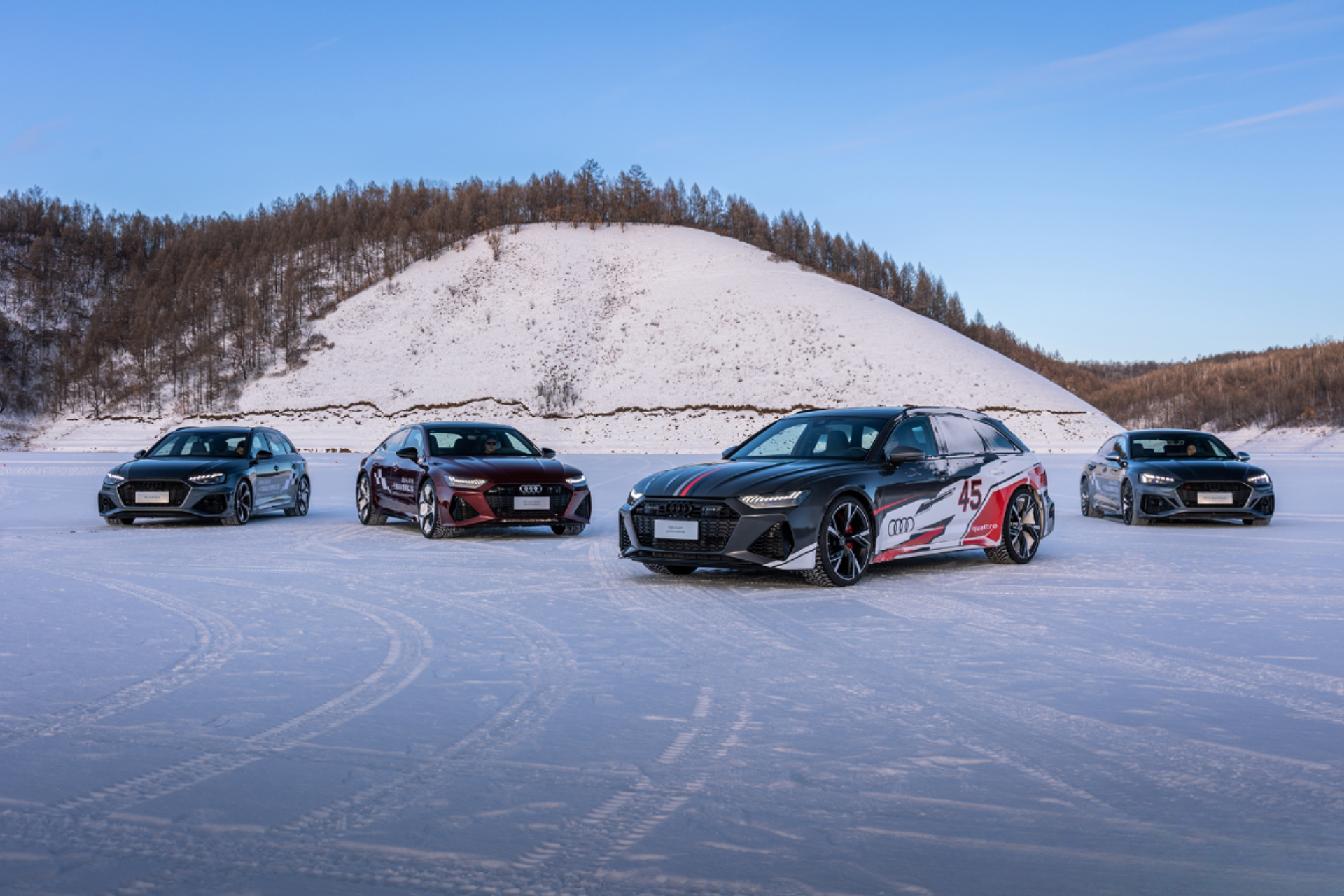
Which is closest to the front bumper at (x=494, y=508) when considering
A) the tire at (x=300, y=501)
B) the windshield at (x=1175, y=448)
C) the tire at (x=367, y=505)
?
the tire at (x=367, y=505)

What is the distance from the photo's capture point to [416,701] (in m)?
6.31

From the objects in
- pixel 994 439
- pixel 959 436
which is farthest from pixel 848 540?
pixel 994 439

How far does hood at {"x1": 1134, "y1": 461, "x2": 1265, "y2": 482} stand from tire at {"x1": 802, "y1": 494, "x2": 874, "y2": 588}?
8.23 metres

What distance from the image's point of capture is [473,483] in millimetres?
15586

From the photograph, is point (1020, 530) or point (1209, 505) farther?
point (1209, 505)

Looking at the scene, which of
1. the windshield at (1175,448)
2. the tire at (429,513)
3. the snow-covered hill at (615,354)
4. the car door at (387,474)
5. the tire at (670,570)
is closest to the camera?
the tire at (670,570)

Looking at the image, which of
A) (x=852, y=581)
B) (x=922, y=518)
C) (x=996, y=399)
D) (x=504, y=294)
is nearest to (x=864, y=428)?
(x=922, y=518)

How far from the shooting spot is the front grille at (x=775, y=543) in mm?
10617

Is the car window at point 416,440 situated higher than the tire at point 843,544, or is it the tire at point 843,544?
the car window at point 416,440

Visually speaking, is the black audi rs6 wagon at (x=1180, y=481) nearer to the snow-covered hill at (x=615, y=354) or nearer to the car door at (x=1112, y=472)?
the car door at (x=1112, y=472)

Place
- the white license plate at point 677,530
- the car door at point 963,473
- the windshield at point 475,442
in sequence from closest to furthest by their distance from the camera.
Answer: the white license plate at point 677,530
the car door at point 963,473
the windshield at point 475,442

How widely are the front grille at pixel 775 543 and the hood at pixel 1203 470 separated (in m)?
9.24

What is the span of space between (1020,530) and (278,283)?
125983mm

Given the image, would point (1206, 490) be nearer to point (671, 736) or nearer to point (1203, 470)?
point (1203, 470)
